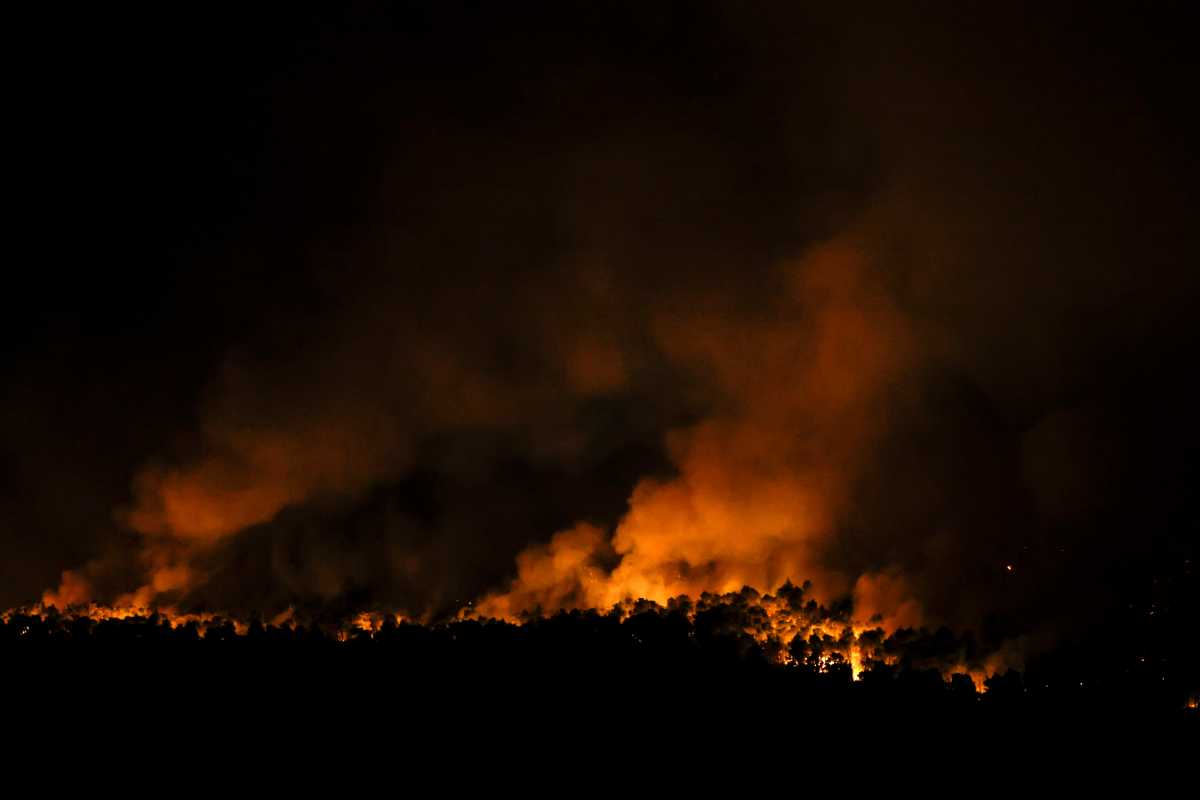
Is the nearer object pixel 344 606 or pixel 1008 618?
pixel 1008 618

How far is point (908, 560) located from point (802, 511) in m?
1.29

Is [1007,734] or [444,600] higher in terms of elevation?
[444,600]

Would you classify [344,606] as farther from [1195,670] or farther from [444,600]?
[1195,670]

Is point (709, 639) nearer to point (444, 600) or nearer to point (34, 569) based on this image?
point (444, 600)

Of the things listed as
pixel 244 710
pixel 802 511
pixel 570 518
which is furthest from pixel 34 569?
pixel 802 511

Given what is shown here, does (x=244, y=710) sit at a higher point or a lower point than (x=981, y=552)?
lower

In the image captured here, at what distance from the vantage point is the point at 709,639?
8.26 meters

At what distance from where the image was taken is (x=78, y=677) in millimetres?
8273

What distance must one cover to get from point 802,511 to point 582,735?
520 cm

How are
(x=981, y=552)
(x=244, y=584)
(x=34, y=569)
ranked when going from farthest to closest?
(x=34, y=569) < (x=244, y=584) < (x=981, y=552)

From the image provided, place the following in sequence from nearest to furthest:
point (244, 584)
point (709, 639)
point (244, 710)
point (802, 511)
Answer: point (244, 710) → point (709, 639) → point (802, 511) → point (244, 584)

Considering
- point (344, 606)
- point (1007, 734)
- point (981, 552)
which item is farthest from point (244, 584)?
point (1007, 734)

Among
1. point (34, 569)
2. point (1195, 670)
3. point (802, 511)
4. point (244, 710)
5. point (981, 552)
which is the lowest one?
point (1195, 670)

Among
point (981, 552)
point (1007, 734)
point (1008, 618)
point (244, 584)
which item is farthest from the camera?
point (244, 584)
